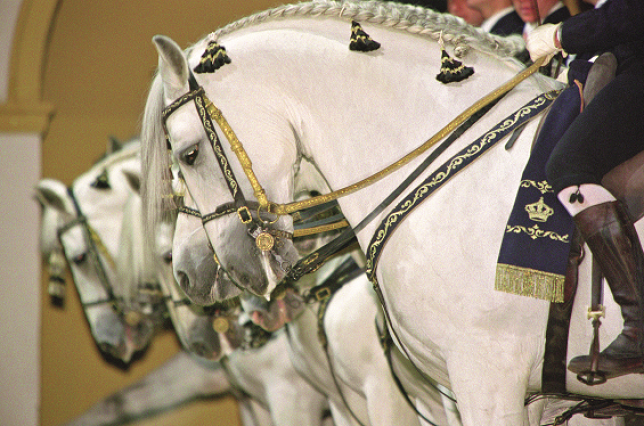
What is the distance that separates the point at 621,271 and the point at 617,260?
2 cm

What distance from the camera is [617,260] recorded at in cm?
148

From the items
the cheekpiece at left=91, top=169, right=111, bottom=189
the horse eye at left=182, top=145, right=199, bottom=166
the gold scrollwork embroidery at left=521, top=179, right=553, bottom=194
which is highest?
the cheekpiece at left=91, top=169, right=111, bottom=189

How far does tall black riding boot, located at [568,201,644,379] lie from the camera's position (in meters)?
1.47

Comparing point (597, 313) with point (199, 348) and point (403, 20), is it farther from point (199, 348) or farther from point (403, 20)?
point (199, 348)

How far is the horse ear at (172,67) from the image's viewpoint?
5.90ft

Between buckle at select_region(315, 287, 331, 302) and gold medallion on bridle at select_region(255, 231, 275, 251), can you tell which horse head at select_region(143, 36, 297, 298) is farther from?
buckle at select_region(315, 287, 331, 302)

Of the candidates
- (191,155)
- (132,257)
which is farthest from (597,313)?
(132,257)

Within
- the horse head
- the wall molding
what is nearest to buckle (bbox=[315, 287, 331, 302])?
the horse head

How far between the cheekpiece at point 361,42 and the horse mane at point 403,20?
107 mm

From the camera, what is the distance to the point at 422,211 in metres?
1.68

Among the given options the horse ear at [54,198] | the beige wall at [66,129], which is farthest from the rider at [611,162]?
the beige wall at [66,129]

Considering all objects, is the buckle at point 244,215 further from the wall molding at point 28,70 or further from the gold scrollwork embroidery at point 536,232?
the wall molding at point 28,70

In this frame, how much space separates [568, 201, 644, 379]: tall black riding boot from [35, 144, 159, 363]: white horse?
292cm

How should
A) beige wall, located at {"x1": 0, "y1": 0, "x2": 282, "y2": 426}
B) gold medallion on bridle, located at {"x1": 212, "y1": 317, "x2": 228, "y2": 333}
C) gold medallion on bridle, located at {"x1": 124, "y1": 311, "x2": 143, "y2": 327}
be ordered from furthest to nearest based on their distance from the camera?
beige wall, located at {"x1": 0, "y1": 0, "x2": 282, "y2": 426} < gold medallion on bridle, located at {"x1": 124, "y1": 311, "x2": 143, "y2": 327} < gold medallion on bridle, located at {"x1": 212, "y1": 317, "x2": 228, "y2": 333}
